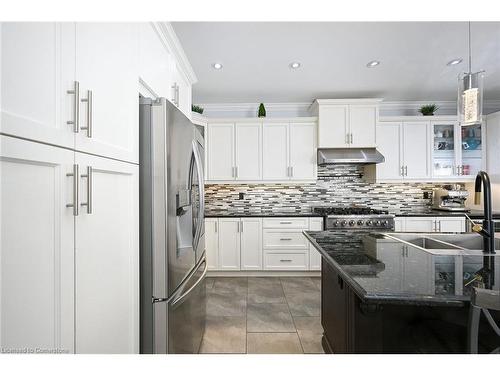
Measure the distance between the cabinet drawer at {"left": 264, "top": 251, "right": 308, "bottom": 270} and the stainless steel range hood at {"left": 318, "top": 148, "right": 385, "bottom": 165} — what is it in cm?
138

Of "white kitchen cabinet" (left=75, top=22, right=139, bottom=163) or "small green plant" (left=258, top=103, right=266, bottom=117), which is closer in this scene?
"white kitchen cabinet" (left=75, top=22, right=139, bottom=163)

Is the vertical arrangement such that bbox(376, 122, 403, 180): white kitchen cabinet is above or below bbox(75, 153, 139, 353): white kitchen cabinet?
above

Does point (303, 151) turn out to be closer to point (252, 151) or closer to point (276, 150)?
point (276, 150)

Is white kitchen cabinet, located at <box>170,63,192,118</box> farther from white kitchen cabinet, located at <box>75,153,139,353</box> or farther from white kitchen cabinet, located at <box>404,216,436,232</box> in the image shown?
white kitchen cabinet, located at <box>404,216,436,232</box>

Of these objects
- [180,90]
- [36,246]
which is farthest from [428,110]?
[36,246]

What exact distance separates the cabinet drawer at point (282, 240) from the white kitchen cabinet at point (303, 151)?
838 millimetres

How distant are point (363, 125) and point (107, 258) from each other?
3578 millimetres

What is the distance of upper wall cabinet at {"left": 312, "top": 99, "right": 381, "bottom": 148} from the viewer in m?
3.56

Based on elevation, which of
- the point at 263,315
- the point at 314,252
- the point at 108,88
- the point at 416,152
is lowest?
the point at 263,315

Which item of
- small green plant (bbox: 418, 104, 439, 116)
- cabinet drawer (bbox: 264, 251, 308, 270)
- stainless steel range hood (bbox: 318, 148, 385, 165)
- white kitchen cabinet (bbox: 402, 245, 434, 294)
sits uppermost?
small green plant (bbox: 418, 104, 439, 116)

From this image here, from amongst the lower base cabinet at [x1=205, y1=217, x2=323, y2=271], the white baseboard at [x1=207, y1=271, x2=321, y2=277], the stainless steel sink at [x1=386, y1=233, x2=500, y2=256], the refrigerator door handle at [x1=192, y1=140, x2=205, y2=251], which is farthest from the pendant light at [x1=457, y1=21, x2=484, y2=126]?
the white baseboard at [x1=207, y1=271, x2=321, y2=277]

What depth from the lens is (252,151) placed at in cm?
374
